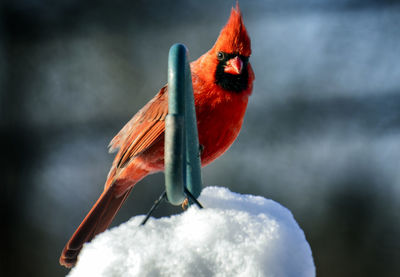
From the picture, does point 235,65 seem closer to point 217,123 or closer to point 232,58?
point 232,58

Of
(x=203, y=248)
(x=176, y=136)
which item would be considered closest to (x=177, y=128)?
(x=176, y=136)

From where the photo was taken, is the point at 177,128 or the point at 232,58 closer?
the point at 177,128

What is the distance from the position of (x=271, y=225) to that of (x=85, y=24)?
2673 mm

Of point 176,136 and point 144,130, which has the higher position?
point 176,136

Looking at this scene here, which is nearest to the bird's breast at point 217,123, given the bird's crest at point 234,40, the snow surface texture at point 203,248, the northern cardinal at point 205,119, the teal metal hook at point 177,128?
the northern cardinal at point 205,119

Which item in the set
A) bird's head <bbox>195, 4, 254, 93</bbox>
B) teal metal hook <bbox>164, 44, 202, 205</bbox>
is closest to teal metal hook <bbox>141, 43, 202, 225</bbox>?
teal metal hook <bbox>164, 44, 202, 205</bbox>

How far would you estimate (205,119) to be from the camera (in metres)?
0.89

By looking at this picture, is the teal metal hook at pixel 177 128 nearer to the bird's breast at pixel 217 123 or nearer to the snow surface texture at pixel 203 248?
the snow surface texture at pixel 203 248

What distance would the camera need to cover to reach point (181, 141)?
42 centimetres

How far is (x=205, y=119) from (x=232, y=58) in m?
0.14

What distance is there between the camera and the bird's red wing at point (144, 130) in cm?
91

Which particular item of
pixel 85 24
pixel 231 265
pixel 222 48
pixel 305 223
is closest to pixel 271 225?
pixel 231 265

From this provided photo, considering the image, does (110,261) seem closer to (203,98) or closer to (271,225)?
(271,225)

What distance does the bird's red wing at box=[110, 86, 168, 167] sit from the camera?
2.98 ft
